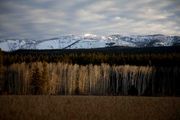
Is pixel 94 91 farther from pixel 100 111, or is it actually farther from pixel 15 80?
pixel 100 111

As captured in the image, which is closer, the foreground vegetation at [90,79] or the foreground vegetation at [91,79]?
the foreground vegetation at [90,79]

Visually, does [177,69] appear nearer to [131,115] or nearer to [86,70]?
[86,70]

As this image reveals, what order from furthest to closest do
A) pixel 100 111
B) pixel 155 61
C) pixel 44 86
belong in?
pixel 155 61, pixel 44 86, pixel 100 111

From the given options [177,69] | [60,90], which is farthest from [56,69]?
[177,69]

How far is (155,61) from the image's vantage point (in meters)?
62.9

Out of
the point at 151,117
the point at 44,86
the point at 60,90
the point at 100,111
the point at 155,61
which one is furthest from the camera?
the point at 155,61

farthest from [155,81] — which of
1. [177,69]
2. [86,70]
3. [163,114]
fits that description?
[163,114]

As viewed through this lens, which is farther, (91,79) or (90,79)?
(91,79)

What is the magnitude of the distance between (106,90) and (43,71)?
1227cm

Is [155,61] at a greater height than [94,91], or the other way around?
[155,61]

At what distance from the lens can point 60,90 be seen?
54.1 m

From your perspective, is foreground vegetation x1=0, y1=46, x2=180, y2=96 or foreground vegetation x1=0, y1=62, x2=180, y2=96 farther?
foreground vegetation x1=0, y1=62, x2=180, y2=96

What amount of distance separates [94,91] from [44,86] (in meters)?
9.37

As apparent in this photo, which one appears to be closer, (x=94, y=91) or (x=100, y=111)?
(x=100, y=111)
